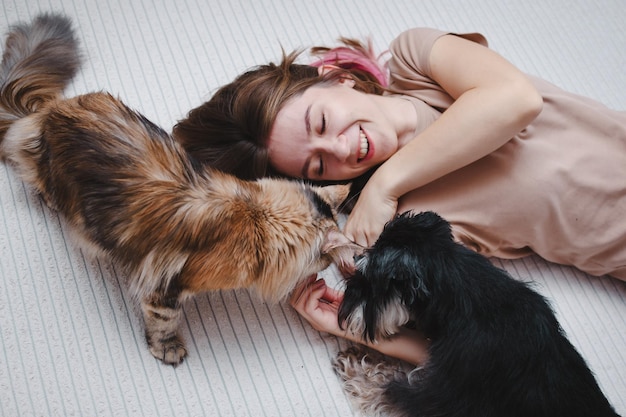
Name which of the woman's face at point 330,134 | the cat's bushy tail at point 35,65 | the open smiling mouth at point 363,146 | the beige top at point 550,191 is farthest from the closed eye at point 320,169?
the cat's bushy tail at point 35,65

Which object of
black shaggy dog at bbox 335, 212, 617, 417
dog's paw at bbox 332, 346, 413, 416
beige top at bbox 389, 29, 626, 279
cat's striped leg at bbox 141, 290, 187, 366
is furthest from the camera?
beige top at bbox 389, 29, 626, 279

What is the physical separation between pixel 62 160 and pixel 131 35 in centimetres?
87

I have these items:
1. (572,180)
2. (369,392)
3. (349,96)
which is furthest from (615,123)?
(369,392)

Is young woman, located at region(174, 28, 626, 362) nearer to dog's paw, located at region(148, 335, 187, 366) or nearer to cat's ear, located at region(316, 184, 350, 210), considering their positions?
cat's ear, located at region(316, 184, 350, 210)

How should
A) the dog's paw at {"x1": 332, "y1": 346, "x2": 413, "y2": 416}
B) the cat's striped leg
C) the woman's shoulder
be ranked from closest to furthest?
the cat's striped leg, the dog's paw at {"x1": 332, "y1": 346, "x2": 413, "y2": 416}, the woman's shoulder

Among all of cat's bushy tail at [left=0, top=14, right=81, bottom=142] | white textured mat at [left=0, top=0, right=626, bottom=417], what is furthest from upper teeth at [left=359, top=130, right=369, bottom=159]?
cat's bushy tail at [left=0, top=14, right=81, bottom=142]

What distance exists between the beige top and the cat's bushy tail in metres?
1.26

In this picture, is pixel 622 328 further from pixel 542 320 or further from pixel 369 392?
pixel 369 392

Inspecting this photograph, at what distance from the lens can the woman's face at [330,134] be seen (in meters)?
1.79

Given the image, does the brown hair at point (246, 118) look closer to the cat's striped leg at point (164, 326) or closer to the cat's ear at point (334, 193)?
the cat's ear at point (334, 193)

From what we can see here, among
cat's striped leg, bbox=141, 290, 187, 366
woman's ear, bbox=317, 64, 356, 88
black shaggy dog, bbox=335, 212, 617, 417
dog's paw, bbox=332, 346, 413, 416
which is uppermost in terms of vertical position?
woman's ear, bbox=317, 64, 356, 88

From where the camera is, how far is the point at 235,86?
195cm

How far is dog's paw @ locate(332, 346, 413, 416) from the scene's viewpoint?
173 centimetres

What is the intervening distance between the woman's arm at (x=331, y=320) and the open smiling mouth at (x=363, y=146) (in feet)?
1.36
